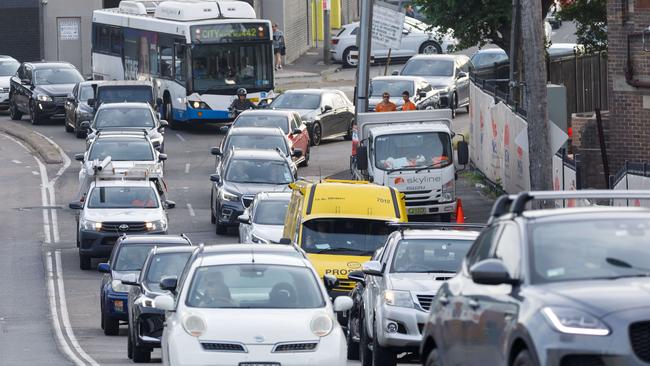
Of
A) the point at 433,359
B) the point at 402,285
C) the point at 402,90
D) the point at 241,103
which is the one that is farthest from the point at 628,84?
the point at 433,359

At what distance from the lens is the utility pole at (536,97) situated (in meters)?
21.6

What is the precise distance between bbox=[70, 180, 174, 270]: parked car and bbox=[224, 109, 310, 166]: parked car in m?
6.95

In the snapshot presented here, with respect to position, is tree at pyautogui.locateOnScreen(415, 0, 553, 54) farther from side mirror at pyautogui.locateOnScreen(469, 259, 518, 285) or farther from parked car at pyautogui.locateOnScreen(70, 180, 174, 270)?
side mirror at pyautogui.locateOnScreen(469, 259, 518, 285)

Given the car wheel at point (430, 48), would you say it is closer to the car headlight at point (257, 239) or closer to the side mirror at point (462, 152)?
the side mirror at point (462, 152)

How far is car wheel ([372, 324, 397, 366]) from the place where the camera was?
16.2 m

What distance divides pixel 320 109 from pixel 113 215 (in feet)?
45.0

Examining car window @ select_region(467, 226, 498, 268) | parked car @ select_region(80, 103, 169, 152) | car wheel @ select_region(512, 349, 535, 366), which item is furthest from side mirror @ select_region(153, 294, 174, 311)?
parked car @ select_region(80, 103, 169, 152)

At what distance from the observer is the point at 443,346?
10625mm

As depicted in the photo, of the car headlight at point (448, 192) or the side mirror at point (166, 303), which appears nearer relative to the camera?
the side mirror at point (166, 303)

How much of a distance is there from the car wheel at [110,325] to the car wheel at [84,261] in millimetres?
6088

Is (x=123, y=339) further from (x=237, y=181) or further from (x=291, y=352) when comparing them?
(x=291, y=352)

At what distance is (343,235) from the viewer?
21797 millimetres

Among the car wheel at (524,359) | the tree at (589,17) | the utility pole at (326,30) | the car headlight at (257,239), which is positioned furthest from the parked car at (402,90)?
the car wheel at (524,359)

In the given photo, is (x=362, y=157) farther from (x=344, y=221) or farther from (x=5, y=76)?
(x=5, y=76)
